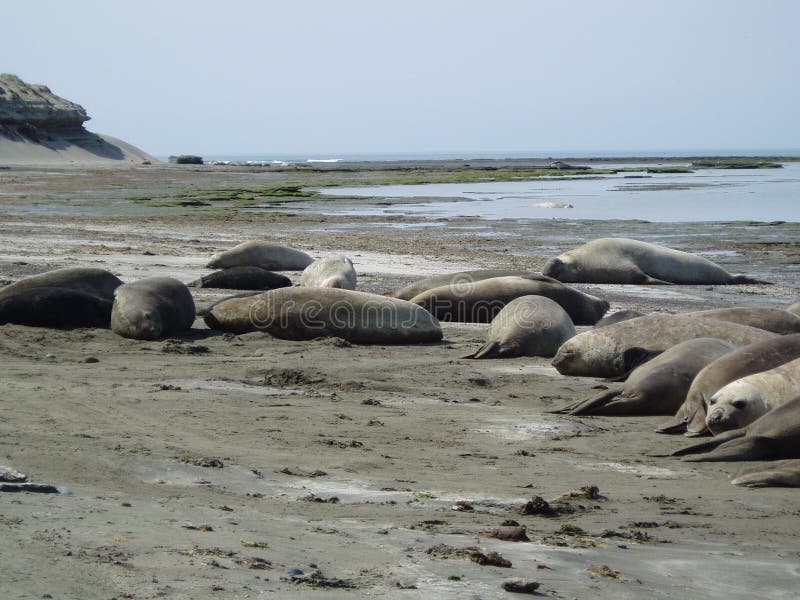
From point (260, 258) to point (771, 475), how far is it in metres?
10.4

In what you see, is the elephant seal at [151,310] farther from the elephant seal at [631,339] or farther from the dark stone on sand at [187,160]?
the dark stone on sand at [187,160]

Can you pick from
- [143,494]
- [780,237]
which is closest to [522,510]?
[143,494]

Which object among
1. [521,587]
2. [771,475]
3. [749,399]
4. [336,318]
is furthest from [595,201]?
[521,587]

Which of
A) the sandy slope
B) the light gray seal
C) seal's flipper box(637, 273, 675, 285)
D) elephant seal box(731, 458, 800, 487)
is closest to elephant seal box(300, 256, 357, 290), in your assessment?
seal's flipper box(637, 273, 675, 285)

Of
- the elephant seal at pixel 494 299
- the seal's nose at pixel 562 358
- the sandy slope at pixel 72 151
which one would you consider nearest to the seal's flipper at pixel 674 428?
the seal's nose at pixel 562 358

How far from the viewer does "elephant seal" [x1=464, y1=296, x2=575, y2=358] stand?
8.74 meters

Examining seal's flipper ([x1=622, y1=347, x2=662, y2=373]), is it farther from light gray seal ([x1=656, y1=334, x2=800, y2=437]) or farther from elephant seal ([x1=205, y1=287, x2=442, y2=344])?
elephant seal ([x1=205, y1=287, x2=442, y2=344])

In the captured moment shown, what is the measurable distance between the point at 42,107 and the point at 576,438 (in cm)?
8094

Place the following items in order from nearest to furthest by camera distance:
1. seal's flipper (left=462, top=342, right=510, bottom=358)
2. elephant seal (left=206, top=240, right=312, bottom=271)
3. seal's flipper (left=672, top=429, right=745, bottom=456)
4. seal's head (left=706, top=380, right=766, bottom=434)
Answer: seal's flipper (left=672, top=429, right=745, bottom=456) → seal's head (left=706, top=380, right=766, bottom=434) → seal's flipper (left=462, top=342, right=510, bottom=358) → elephant seal (left=206, top=240, right=312, bottom=271)

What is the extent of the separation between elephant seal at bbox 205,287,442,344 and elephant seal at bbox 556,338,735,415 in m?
2.75

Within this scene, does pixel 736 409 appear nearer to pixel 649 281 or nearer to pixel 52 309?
pixel 52 309

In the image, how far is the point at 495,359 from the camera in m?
8.65

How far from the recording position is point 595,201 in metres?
35.2

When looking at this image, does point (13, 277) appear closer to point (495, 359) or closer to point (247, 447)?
point (495, 359)
